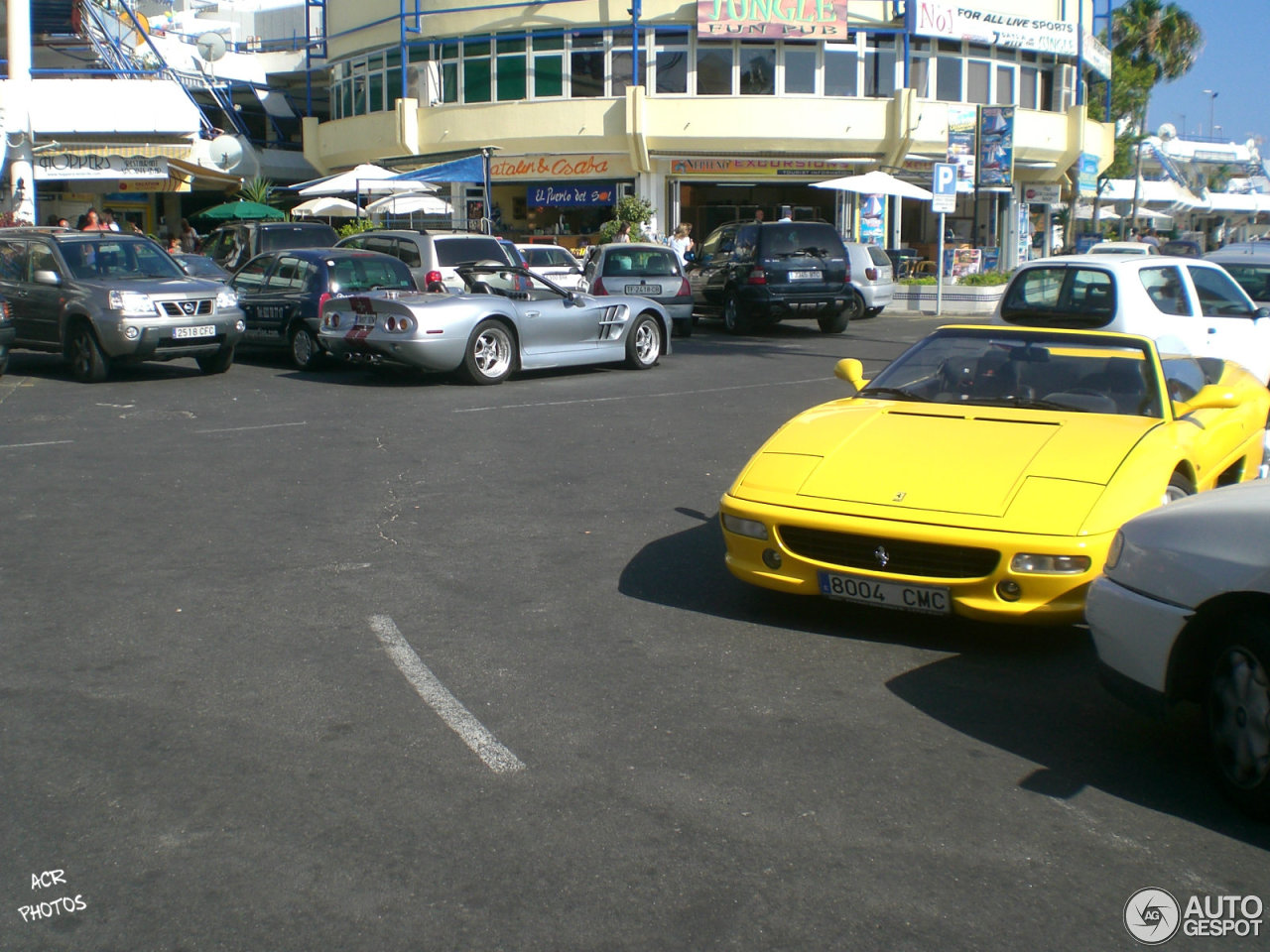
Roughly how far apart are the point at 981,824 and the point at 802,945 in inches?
34.9

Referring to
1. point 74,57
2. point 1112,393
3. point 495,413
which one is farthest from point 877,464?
point 74,57

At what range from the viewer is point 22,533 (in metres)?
7.14

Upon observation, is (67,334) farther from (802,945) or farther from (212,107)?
(212,107)

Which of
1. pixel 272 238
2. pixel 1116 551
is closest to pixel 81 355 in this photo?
pixel 272 238

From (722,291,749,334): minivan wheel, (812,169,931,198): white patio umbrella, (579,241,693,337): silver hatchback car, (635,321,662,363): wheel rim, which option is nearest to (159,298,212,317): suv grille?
(635,321,662,363): wheel rim

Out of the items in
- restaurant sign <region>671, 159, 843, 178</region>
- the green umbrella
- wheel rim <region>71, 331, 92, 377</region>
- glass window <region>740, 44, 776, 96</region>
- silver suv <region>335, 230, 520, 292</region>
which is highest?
glass window <region>740, 44, 776, 96</region>

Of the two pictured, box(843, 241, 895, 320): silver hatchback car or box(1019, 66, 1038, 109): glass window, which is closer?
box(843, 241, 895, 320): silver hatchback car

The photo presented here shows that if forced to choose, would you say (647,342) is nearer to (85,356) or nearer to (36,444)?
(85,356)

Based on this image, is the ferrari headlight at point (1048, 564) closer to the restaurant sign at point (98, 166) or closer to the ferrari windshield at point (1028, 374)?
the ferrari windshield at point (1028, 374)

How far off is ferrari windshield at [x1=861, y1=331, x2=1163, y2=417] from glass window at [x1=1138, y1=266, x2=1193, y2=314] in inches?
212

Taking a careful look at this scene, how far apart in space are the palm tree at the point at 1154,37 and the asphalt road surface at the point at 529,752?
182 feet

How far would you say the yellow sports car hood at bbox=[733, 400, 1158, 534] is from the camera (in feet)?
17.0

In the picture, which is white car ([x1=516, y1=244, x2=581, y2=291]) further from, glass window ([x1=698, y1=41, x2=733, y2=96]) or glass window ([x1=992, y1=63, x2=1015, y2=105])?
glass window ([x1=992, y1=63, x2=1015, y2=105])

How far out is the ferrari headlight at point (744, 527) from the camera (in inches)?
217
